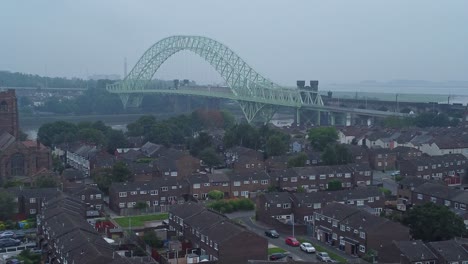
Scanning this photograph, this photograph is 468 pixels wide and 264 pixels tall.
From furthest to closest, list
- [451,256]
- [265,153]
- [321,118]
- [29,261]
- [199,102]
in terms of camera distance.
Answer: [199,102] < [321,118] < [265,153] < [29,261] < [451,256]

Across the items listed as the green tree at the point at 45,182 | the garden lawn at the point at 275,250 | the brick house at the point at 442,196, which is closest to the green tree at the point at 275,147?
the brick house at the point at 442,196

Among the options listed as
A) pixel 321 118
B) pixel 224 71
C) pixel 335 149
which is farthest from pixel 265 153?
pixel 224 71

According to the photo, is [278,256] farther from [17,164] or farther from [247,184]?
[17,164]

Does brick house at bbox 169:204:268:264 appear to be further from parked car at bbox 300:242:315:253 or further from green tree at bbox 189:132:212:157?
green tree at bbox 189:132:212:157

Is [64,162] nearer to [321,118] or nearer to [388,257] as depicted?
[388,257]

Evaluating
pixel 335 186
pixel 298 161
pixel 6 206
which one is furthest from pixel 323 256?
pixel 298 161

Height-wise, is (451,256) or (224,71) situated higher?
(224,71)

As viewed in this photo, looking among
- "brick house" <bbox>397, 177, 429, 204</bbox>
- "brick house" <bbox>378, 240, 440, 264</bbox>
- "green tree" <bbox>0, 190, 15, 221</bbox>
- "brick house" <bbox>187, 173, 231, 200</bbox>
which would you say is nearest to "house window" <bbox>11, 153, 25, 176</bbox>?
"green tree" <bbox>0, 190, 15, 221</bbox>
